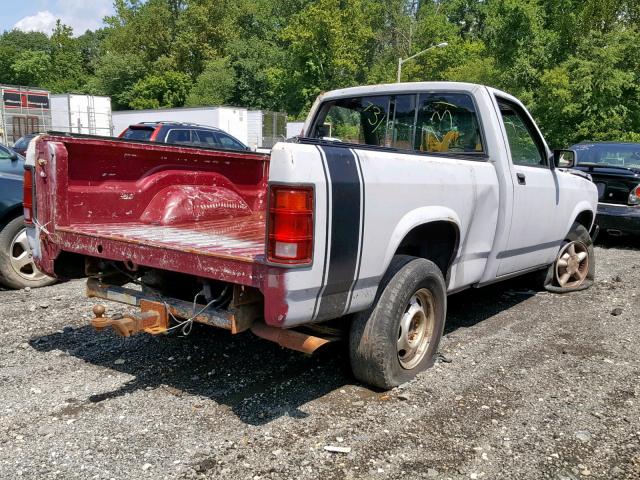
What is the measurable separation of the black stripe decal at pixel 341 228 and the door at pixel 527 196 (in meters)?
2.05

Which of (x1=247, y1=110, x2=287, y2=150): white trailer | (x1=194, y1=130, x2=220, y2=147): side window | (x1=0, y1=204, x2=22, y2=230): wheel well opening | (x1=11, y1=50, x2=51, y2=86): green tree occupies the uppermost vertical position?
(x1=11, y1=50, x2=51, y2=86): green tree

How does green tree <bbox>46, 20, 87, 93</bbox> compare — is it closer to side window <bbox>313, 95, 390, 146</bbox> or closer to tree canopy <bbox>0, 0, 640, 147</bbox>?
tree canopy <bbox>0, 0, 640, 147</bbox>

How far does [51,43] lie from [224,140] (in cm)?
8898

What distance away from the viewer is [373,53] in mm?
59906

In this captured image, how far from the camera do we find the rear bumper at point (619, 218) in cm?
919

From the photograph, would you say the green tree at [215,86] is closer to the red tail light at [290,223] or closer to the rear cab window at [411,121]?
the rear cab window at [411,121]

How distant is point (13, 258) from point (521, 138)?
16.9 feet

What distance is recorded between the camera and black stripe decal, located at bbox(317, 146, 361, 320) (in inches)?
122

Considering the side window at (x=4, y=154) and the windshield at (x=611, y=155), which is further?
the windshield at (x=611, y=155)

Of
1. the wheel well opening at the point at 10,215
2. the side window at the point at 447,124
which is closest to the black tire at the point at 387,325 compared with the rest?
the side window at the point at 447,124

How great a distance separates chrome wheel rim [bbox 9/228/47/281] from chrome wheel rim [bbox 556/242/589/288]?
5.60 metres

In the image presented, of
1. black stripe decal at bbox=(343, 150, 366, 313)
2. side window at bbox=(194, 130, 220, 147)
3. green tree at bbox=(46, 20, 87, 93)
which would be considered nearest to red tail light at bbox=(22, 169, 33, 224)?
black stripe decal at bbox=(343, 150, 366, 313)

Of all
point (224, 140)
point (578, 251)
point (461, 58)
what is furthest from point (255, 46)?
point (578, 251)

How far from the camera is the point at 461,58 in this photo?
5012 cm
